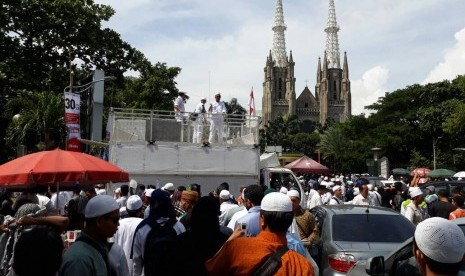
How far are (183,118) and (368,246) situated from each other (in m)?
11.2

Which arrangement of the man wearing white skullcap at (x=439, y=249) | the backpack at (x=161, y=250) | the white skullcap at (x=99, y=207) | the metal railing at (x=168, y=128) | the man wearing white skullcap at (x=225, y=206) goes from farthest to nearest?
1. the metal railing at (x=168, y=128)
2. the man wearing white skullcap at (x=225, y=206)
3. the backpack at (x=161, y=250)
4. the white skullcap at (x=99, y=207)
5. the man wearing white skullcap at (x=439, y=249)

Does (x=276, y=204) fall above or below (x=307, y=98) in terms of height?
below

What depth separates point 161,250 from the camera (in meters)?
4.90

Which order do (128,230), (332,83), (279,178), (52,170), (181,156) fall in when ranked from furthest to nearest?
(332,83) → (279,178) → (181,156) → (52,170) → (128,230)

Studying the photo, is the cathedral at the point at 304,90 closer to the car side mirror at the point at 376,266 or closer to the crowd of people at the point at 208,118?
the crowd of people at the point at 208,118

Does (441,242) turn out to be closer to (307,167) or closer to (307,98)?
(307,167)

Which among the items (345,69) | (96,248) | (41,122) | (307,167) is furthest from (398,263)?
(345,69)

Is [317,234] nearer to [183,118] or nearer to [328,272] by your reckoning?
[328,272]

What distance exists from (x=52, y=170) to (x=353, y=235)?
4393 millimetres

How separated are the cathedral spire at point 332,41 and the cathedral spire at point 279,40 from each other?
39.7 feet

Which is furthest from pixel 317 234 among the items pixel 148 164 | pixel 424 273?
pixel 148 164

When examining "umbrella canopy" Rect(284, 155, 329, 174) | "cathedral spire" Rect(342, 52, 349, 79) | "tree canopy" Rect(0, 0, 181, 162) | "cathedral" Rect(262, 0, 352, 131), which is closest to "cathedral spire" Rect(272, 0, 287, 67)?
"cathedral" Rect(262, 0, 352, 131)

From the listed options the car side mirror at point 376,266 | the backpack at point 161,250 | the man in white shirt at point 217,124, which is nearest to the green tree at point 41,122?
the man in white shirt at point 217,124

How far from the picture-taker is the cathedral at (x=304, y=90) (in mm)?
139875
